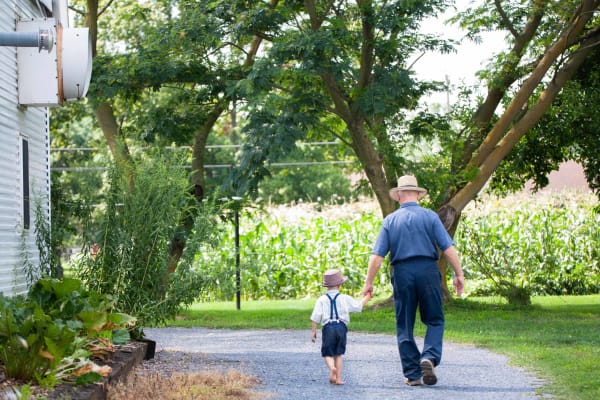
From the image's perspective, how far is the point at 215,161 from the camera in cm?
3969

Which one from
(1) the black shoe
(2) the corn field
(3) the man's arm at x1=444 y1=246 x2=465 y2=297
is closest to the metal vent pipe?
(3) the man's arm at x1=444 y1=246 x2=465 y2=297

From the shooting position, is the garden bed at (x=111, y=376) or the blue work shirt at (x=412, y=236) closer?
the garden bed at (x=111, y=376)

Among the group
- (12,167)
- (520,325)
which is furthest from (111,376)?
(520,325)

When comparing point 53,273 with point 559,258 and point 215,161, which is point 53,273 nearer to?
point 559,258

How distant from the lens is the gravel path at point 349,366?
Result: 8414 mm

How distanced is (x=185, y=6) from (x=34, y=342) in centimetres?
1156

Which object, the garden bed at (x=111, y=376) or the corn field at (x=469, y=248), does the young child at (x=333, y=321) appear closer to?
the garden bed at (x=111, y=376)

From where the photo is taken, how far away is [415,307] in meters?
8.97

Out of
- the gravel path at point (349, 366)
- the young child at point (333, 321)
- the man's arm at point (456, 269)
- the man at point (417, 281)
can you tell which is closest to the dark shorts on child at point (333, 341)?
the young child at point (333, 321)

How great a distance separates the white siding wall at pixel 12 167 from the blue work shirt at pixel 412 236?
3.81m

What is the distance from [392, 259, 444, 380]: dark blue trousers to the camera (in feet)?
29.2

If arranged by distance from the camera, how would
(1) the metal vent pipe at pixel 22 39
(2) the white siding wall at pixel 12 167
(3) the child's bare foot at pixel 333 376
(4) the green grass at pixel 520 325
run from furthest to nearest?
1. (2) the white siding wall at pixel 12 167
2. (4) the green grass at pixel 520 325
3. (3) the child's bare foot at pixel 333 376
4. (1) the metal vent pipe at pixel 22 39

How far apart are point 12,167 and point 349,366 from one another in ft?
15.2

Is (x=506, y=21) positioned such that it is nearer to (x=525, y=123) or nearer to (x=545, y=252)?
(x=525, y=123)
